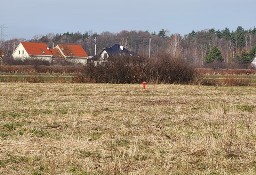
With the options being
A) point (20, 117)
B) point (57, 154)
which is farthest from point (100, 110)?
point (57, 154)

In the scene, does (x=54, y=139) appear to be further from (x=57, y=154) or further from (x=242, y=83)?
(x=242, y=83)

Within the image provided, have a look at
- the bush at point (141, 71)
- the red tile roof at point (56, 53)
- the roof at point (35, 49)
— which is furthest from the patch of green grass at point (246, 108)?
the red tile roof at point (56, 53)

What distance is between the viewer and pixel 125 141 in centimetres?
990

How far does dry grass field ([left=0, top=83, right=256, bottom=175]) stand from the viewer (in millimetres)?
7531

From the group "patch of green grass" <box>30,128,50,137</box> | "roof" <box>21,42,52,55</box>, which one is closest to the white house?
"roof" <box>21,42,52,55</box>

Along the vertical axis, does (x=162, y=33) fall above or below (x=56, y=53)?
above

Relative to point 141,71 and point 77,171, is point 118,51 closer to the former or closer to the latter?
point 141,71

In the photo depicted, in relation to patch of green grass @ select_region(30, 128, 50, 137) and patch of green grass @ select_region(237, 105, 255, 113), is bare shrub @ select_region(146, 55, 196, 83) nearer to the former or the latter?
patch of green grass @ select_region(237, 105, 255, 113)

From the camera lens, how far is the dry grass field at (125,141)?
7.53m

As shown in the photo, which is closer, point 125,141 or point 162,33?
point 125,141

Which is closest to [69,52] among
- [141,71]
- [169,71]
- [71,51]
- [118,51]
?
[71,51]

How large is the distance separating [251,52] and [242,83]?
71605 mm

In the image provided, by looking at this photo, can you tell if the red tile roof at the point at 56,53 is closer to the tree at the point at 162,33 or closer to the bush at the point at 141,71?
the bush at the point at 141,71

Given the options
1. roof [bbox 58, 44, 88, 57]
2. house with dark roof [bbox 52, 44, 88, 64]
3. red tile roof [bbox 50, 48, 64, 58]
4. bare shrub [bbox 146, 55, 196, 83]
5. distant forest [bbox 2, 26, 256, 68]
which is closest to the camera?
bare shrub [bbox 146, 55, 196, 83]
